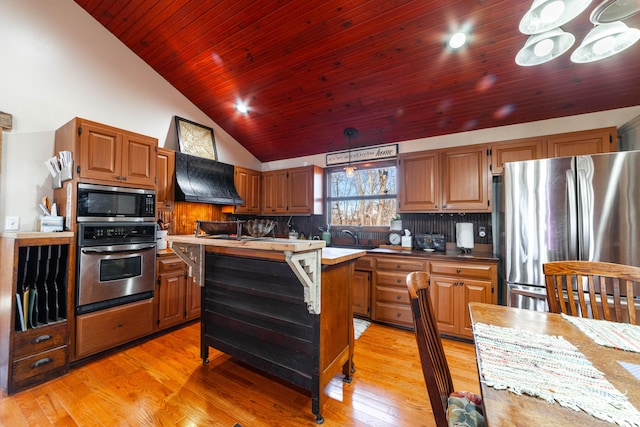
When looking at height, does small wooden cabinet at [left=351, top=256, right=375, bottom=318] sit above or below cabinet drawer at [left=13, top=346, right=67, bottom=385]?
above

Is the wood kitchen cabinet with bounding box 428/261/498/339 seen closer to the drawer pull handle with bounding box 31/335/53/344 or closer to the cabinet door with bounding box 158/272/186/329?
the cabinet door with bounding box 158/272/186/329

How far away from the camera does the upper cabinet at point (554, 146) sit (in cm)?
248

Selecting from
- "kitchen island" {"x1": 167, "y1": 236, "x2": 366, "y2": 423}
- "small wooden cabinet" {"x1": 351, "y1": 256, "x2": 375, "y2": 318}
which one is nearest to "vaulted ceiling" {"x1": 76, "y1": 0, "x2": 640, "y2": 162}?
"small wooden cabinet" {"x1": 351, "y1": 256, "x2": 375, "y2": 318}

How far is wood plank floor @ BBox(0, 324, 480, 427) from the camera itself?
171 cm

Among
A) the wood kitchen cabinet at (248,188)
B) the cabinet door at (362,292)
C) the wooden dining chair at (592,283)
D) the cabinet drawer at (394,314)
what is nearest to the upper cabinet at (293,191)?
the wood kitchen cabinet at (248,188)

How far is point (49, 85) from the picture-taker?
8.80 ft

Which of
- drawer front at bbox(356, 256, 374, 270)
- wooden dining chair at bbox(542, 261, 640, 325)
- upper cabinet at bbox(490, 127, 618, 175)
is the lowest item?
drawer front at bbox(356, 256, 374, 270)

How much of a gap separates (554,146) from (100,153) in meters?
4.68

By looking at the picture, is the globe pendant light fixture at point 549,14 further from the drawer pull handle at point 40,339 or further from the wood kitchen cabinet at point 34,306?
the drawer pull handle at point 40,339

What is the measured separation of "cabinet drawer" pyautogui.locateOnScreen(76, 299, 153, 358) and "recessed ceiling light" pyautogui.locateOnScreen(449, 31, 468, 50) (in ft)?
13.4

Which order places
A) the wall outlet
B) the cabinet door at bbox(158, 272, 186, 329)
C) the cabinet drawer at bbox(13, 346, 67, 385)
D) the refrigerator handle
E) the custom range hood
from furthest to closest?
the custom range hood < the cabinet door at bbox(158, 272, 186, 329) < the wall outlet < the refrigerator handle < the cabinet drawer at bbox(13, 346, 67, 385)

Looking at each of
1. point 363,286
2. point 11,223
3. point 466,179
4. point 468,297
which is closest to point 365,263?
point 363,286

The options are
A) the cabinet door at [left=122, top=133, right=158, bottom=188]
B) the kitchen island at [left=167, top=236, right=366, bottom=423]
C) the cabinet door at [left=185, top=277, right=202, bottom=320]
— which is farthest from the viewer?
the cabinet door at [left=185, top=277, right=202, bottom=320]

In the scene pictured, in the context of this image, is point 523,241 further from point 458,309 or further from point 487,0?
point 487,0
